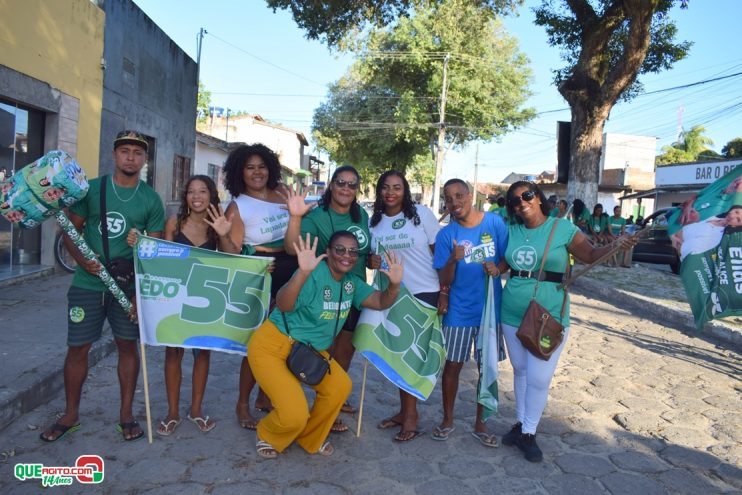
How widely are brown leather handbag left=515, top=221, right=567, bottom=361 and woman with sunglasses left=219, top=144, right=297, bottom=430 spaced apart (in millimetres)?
1700

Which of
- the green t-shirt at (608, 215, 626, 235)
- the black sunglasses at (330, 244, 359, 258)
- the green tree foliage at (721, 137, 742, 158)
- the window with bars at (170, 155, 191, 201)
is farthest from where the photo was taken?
the green tree foliage at (721, 137, 742, 158)

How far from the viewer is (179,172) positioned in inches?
584

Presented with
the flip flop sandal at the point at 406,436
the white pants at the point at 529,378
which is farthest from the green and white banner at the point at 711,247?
the flip flop sandal at the point at 406,436

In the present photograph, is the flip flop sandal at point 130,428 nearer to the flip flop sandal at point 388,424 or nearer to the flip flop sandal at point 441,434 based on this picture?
the flip flop sandal at point 388,424

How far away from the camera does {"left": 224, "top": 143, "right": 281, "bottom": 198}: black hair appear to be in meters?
4.14

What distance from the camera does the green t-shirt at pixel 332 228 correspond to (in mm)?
3941

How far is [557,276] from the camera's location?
12.3ft

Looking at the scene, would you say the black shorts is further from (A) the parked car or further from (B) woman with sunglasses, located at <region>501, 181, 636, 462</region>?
(A) the parked car

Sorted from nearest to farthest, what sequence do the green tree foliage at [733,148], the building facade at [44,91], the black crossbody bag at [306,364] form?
the black crossbody bag at [306,364], the building facade at [44,91], the green tree foliage at [733,148]

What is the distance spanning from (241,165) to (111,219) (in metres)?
0.99

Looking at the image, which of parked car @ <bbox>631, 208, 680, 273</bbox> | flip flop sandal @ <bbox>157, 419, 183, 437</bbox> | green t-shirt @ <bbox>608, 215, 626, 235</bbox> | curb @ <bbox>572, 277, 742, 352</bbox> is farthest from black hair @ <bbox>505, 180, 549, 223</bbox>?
parked car @ <bbox>631, 208, 680, 273</bbox>

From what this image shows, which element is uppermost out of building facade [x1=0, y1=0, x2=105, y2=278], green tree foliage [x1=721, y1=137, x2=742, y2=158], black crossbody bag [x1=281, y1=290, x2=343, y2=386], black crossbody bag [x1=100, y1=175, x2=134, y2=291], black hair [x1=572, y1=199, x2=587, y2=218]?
green tree foliage [x1=721, y1=137, x2=742, y2=158]

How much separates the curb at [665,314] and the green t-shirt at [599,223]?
1.93 m

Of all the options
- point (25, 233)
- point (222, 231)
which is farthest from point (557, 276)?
point (25, 233)
